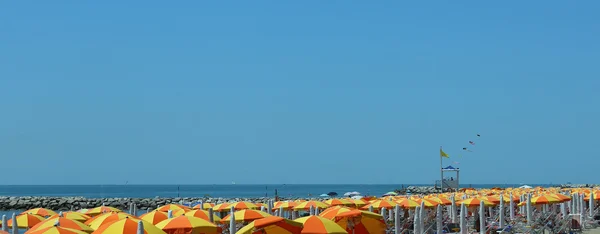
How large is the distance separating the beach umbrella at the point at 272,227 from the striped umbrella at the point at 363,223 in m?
2.82

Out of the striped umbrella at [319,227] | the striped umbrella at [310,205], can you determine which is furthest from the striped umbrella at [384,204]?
the striped umbrella at [319,227]

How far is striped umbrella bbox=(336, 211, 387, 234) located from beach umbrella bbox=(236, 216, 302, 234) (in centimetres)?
282

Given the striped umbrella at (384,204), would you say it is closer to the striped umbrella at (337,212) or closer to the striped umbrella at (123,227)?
the striped umbrella at (337,212)

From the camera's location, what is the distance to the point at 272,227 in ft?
51.7

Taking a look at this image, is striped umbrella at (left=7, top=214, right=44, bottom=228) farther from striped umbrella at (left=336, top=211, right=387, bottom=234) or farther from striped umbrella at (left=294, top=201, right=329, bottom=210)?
striped umbrella at (left=294, top=201, right=329, bottom=210)

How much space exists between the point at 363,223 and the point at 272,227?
4.07 m

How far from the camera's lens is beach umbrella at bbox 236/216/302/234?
1551 cm

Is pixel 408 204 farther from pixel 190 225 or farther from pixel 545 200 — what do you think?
pixel 190 225

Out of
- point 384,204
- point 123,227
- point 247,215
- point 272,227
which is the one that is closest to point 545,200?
point 384,204

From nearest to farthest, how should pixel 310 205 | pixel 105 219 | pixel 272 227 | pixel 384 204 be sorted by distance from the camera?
pixel 272 227
pixel 105 219
pixel 310 205
pixel 384 204

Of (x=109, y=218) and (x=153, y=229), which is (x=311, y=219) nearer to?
(x=153, y=229)

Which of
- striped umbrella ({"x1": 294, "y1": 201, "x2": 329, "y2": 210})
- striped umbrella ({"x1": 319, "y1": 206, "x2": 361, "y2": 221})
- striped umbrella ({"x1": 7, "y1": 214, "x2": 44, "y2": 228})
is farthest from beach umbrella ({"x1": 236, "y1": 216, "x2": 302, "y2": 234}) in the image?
striped umbrella ({"x1": 294, "y1": 201, "x2": 329, "y2": 210})

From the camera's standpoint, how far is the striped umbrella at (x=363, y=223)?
18.8 m

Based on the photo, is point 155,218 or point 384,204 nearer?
point 155,218
